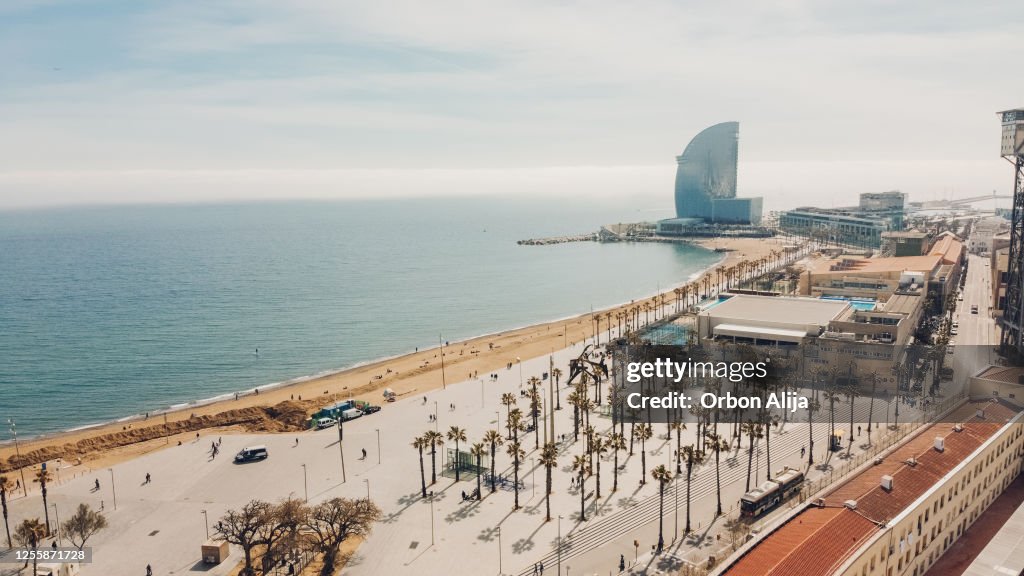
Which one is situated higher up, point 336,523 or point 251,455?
point 336,523

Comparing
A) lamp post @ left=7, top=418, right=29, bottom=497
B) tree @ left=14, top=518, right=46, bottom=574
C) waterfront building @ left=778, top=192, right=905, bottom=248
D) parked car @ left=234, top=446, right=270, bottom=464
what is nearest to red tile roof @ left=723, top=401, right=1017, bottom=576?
tree @ left=14, top=518, right=46, bottom=574

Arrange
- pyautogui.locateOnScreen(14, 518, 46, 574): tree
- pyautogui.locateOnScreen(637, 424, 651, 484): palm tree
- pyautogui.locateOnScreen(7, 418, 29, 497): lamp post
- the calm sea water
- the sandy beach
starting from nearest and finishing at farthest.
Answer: pyautogui.locateOnScreen(14, 518, 46, 574): tree, pyautogui.locateOnScreen(637, 424, 651, 484): palm tree, pyautogui.locateOnScreen(7, 418, 29, 497): lamp post, the sandy beach, the calm sea water

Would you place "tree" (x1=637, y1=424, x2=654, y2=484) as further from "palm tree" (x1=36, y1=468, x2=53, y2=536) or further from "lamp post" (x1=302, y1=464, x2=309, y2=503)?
"palm tree" (x1=36, y1=468, x2=53, y2=536)

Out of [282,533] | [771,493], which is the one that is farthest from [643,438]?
[282,533]

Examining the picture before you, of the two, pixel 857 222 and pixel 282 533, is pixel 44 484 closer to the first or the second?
pixel 282 533

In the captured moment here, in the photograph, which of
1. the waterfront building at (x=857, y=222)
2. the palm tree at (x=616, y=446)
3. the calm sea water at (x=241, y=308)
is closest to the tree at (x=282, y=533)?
the palm tree at (x=616, y=446)

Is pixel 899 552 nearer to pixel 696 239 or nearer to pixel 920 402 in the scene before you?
pixel 920 402
